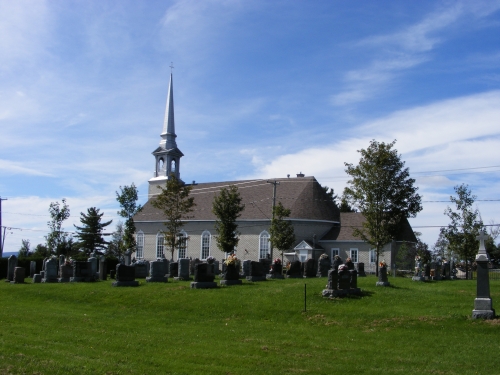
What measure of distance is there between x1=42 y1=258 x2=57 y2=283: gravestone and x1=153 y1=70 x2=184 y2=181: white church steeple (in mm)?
33609

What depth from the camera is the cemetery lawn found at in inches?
443

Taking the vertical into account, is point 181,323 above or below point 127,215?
below

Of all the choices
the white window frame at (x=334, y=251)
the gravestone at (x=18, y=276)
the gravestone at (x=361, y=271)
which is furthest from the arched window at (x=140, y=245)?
the gravestone at (x=361, y=271)

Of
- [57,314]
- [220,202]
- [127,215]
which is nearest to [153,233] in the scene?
[127,215]

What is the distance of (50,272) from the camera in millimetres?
30906

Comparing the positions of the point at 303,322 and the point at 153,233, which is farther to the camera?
the point at 153,233

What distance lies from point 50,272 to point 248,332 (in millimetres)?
19287

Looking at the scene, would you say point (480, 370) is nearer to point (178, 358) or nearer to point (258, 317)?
point (178, 358)

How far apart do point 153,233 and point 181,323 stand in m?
45.2

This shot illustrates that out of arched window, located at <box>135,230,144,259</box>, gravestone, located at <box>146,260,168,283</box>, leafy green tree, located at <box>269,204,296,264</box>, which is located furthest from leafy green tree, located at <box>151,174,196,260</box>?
arched window, located at <box>135,230,144,259</box>

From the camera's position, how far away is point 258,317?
59.2ft

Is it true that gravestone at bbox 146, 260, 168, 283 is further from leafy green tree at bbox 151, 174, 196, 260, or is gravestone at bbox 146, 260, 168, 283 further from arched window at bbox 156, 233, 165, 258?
arched window at bbox 156, 233, 165, 258

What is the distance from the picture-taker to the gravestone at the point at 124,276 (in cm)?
2609

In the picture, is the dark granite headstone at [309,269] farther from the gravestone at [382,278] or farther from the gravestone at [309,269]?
the gravestone at [382,278]
